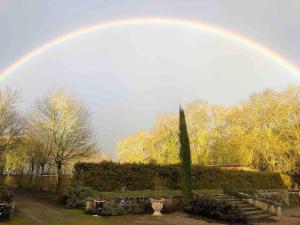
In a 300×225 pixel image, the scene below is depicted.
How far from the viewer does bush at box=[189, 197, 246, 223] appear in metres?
18.6

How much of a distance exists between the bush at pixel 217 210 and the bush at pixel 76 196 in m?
6.10

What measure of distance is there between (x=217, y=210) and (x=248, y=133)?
24.0 meters

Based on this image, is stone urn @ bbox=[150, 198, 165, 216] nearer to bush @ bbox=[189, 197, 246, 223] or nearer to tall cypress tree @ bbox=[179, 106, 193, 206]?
bush @ bbox=[189, 197, 246, 223]

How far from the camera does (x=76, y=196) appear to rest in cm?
2102

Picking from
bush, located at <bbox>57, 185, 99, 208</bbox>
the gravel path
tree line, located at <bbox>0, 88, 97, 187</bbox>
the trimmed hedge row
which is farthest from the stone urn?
tree line, located at <bbox>0, 88, 97, 187</bbox>

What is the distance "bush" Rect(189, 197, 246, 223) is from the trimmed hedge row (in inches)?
271

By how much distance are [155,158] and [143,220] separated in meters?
36.9

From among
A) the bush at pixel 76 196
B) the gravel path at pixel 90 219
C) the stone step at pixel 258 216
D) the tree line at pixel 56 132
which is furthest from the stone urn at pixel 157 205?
the tree line at pixel 56 132

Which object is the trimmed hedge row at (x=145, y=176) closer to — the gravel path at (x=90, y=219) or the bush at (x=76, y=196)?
the bush at (x=76, y=196)

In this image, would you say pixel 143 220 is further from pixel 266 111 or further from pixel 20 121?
pixel 266 111

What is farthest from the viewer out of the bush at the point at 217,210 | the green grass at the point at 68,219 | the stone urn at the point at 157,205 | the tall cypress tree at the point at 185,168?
the tall cypress tree at the point at 185,168

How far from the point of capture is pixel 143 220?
56.5 feet

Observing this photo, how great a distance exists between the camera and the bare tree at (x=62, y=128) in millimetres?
34875

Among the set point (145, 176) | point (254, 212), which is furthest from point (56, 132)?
point (254, 212)
